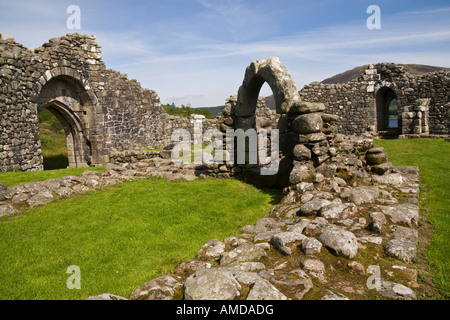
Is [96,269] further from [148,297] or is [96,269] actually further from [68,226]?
[68,226]

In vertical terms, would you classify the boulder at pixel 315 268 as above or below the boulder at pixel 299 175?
below

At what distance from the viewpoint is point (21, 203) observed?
26.1ft

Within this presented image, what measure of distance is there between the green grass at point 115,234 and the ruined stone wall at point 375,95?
15242 millimetres

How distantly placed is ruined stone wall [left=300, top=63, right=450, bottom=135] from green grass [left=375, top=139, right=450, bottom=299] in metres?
4.06

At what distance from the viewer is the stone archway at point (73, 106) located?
1477cm

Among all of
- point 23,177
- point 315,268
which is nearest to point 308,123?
point 315,268

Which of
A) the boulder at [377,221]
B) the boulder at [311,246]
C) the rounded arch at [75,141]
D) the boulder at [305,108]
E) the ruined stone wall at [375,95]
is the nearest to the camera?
the boulder at [311,246]

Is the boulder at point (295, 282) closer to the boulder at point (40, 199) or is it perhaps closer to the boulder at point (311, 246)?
the boulder at point (311, 246)

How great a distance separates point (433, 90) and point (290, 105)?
15.4m

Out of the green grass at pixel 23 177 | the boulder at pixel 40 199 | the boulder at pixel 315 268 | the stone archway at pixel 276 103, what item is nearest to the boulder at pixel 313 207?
the boulder at pixel 315 268

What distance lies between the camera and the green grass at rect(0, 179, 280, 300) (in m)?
4.51

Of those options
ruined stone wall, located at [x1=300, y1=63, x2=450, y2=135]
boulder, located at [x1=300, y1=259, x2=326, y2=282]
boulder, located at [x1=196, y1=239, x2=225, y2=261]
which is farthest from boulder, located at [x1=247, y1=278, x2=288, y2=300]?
ruined stone wall, located at [x1=300, y1=63, x2=450, y2=135]

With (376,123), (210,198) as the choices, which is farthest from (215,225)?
(376,123)

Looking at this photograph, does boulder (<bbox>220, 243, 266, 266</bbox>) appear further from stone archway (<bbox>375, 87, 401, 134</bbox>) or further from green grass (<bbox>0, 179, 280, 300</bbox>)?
stone archway (<bbox>375, 87, 401, 134</bbox>)
